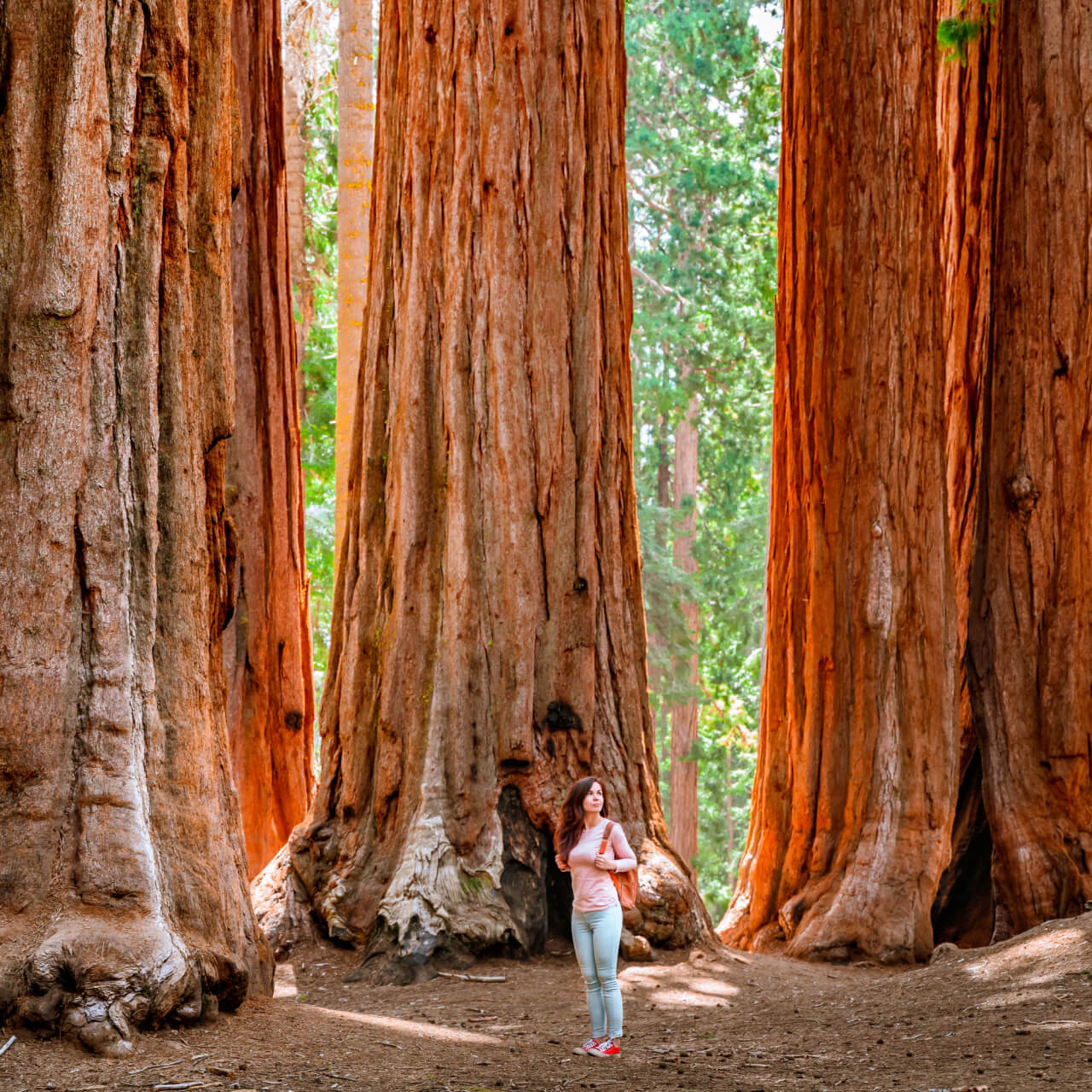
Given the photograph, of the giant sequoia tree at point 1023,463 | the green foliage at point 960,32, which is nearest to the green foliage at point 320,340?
the green foliage at point 960,32

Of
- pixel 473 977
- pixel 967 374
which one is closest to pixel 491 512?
pixel 473 977

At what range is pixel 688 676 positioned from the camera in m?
22.4

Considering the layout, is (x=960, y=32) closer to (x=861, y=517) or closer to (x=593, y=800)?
(x=861, y=517)

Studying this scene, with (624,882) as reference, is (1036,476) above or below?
above

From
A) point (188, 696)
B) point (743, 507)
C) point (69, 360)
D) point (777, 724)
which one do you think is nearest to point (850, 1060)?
point (188, 696)

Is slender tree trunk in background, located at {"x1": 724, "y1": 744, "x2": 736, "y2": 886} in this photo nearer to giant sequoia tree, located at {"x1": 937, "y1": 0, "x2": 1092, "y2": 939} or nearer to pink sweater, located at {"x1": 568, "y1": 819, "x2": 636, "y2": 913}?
giant sequoia tree, located at {"x1": 937, "y1": 0, "x2": 1092, "y2": 939}

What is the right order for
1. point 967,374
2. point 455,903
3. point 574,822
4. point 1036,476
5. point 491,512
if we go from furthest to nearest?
point 967,374, point 1036,476, point 491,512, point 455,903, point 574,822

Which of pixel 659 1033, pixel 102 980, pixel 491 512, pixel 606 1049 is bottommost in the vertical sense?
pixel 659 1033

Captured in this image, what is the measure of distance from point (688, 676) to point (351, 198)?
12177 mm

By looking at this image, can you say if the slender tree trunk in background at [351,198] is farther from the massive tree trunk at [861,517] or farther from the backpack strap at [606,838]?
the backpack strap at [606,838]

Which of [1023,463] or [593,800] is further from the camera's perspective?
[1023,463]

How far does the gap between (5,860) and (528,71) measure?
5.37 metres

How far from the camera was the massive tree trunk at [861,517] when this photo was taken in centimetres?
834

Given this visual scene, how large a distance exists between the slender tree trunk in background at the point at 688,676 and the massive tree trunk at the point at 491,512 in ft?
42.7
